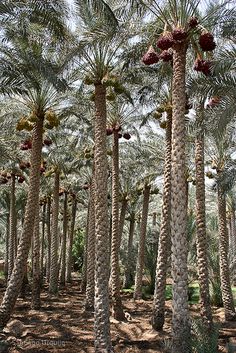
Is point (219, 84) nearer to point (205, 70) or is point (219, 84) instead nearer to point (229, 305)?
point (205, 70)

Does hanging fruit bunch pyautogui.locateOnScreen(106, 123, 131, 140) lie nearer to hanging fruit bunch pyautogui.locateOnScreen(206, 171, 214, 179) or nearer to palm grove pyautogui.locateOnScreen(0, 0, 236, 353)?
palm grove pyautogui.locateOnScreen(0, 0, 236, 353)

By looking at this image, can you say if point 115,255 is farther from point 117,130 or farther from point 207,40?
point 207,40

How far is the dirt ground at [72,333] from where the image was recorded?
38.3ft

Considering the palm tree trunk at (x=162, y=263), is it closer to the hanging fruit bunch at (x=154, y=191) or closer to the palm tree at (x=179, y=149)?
the palm tree at (x=179, y=149)

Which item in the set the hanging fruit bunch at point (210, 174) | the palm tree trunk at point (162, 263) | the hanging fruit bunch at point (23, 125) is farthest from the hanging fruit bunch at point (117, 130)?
the hanging fruit bunch at point (210, 174)

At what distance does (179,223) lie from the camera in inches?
397

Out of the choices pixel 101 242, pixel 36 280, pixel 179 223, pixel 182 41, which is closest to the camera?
pixel 179 223

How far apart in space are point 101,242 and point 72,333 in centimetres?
431

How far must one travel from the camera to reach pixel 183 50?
10.7 meters

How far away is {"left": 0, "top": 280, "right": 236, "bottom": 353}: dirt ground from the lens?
1167 cm

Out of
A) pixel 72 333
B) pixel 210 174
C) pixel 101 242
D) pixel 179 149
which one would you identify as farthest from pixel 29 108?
pixel 210 174

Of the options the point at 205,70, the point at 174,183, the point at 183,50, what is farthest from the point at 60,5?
the point at 174,183

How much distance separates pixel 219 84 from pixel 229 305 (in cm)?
937

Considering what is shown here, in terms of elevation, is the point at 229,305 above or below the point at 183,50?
below
